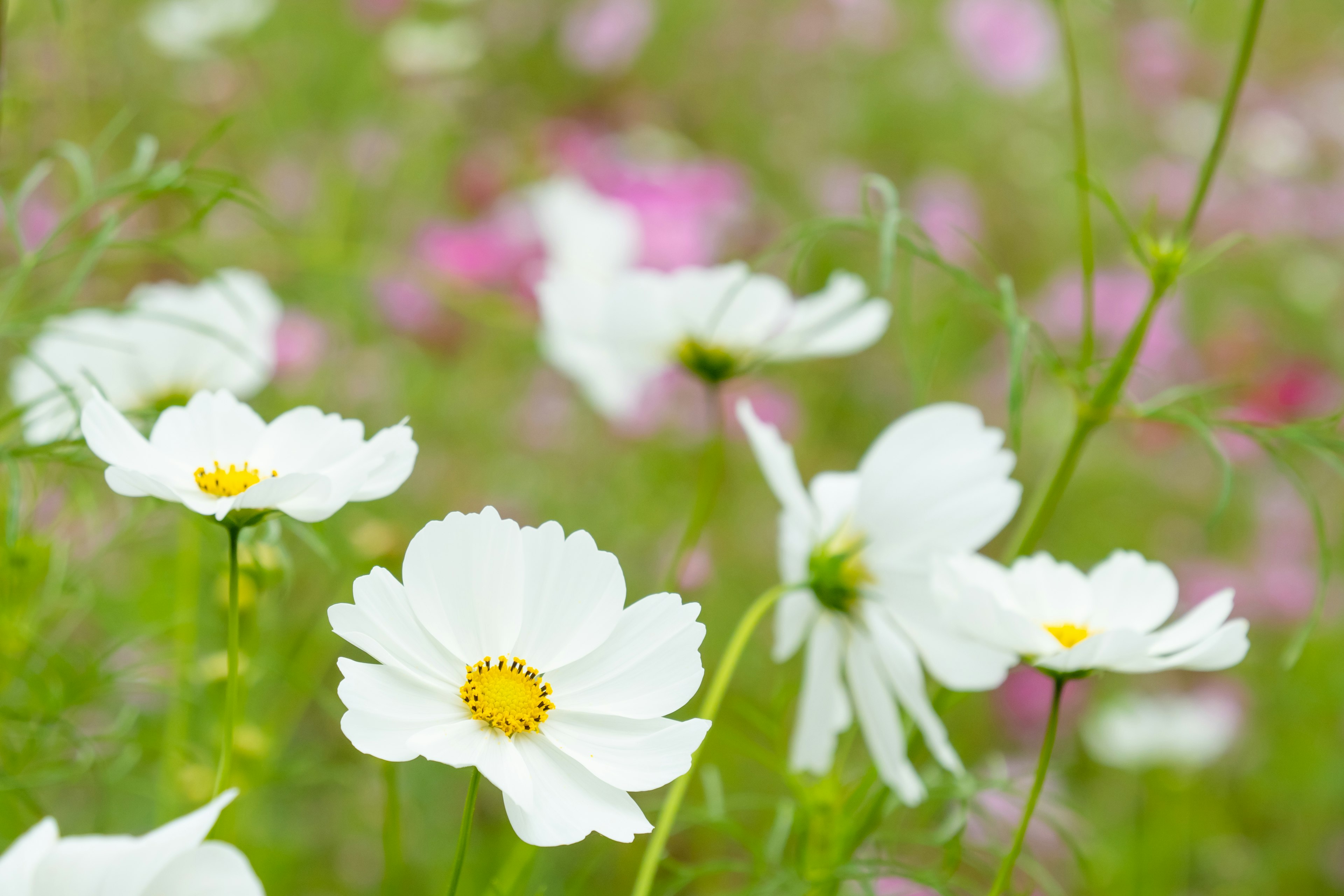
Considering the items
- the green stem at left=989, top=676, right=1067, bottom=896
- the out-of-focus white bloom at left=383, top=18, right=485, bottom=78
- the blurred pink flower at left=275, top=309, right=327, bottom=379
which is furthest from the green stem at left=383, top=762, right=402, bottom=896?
the out-of-focus white bloom at left=383, top=18, right=485, bottom=78

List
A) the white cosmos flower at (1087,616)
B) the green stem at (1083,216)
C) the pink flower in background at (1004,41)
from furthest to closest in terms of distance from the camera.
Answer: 1. the pink flower in background at (1004,41)
2. the green stem at (1083,216)
3. the white cosmos flower at (1087,616)

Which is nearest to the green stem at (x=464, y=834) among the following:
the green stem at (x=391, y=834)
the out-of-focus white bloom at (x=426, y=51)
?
the green stem at (x=391, y=834)

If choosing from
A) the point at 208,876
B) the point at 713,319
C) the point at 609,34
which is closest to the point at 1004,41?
the point at 609,34

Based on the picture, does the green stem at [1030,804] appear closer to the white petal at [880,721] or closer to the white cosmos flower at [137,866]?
the white petal at [880,721]

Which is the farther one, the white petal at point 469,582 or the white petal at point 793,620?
the white petal at point 793,620

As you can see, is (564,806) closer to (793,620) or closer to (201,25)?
(793,620)

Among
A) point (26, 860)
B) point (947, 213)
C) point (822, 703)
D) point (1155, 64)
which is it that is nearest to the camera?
point (26, 860)
